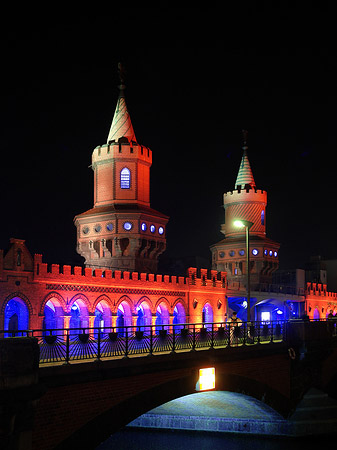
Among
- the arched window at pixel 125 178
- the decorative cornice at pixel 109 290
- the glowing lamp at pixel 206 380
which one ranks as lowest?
the glowing lamp at pixel 206 380

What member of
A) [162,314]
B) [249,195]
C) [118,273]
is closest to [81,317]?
[118,273]

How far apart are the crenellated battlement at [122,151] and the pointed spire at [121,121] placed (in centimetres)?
92

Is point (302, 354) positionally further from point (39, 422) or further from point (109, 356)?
point (39, 422)

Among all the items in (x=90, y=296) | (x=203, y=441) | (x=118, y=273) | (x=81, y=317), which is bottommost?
(x=203, y=441)

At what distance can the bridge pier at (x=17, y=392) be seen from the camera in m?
A: 15.1

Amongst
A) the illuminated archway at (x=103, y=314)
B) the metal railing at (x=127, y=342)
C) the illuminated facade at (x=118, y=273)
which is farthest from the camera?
the illuminated archway at (x=103, y=314)

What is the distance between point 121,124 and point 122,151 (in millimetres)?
2782

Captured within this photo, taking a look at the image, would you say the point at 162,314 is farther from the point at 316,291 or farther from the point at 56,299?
the point at 316,291

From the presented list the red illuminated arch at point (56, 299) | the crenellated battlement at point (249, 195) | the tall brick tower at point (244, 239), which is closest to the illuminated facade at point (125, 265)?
the red illuminated arch at point (56, 299)

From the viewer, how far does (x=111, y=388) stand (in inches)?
750

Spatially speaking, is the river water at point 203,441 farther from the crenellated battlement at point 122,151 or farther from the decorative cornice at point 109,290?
the crenellated battlement at point 122,151

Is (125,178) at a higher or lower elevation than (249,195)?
lower

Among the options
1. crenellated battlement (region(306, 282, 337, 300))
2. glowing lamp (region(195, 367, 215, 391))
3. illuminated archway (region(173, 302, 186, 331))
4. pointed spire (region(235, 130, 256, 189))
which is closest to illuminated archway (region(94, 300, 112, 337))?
illuminated archway (region(173, 302, 186, 331))

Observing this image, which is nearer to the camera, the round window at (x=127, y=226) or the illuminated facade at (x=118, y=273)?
the illuminated facade at (x=118, y=273)
